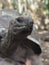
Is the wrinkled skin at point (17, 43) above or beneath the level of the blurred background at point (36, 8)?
beneath

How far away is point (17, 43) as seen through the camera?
202 cm

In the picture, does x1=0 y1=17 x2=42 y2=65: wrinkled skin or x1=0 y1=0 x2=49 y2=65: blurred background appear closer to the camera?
x1=0 y1=17 x2=42 y2=65: wrinkled skin

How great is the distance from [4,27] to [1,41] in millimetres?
266

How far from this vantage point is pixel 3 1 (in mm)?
5930

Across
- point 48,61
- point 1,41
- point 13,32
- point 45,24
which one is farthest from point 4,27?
point 45,24

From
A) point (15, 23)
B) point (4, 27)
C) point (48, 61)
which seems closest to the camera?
point (15, 23)

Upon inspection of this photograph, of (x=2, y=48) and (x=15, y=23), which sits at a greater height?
(x=15, y=23)

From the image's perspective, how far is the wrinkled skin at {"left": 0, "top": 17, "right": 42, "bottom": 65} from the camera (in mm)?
1855

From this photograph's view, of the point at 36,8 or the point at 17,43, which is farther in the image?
the point at 36,8

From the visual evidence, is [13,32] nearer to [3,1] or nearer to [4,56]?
[4,56]

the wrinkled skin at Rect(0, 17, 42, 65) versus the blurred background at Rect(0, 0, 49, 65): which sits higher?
the blurred background at Rect(0, 0, 49, 65)

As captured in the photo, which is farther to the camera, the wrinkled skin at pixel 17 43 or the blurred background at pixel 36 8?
the blurred background at pixel 36 8

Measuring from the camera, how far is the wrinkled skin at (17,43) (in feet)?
6.08

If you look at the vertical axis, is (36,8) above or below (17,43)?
above
